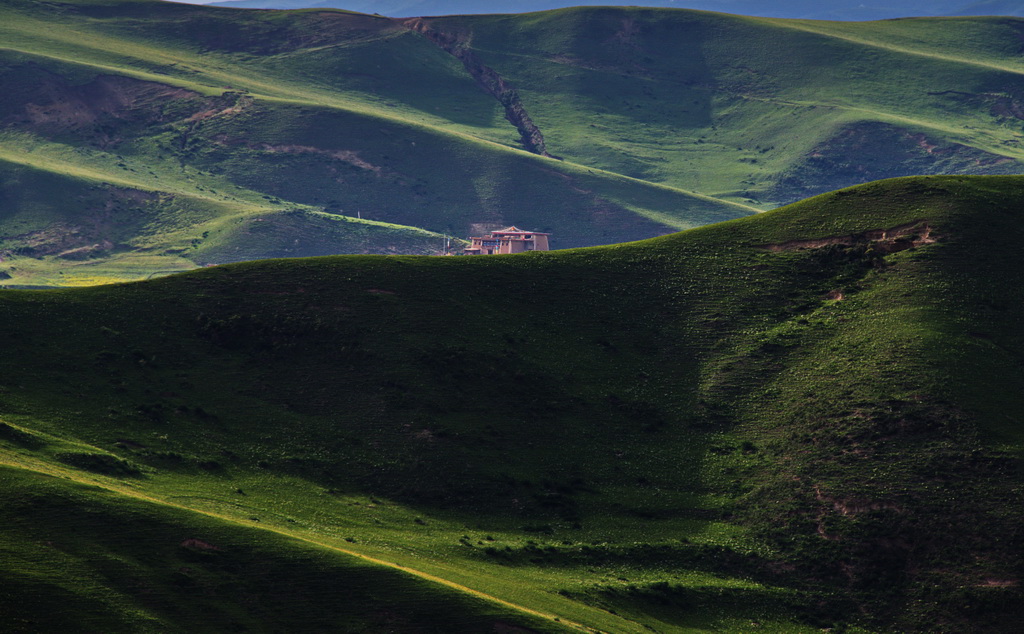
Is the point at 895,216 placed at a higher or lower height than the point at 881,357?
higher

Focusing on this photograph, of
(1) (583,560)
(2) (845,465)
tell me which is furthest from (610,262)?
(1) (583,560)

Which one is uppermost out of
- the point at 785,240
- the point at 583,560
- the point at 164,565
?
the point at 785,240

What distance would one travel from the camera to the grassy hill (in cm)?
6694

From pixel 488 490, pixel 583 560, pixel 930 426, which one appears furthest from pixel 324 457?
pixel 930 426

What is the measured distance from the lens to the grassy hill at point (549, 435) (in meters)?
66.9

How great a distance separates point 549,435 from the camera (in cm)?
9831

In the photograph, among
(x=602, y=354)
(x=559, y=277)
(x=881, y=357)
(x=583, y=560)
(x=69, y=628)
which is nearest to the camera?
(x=69, y=628)

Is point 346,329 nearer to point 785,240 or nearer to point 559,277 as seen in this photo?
point 559,277

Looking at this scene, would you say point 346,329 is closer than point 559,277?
Yes

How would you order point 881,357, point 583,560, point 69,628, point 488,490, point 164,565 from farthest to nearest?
1. point 881,357
2. point 488,490
3. point 583,560
4. point 164,565
5. point 69,628

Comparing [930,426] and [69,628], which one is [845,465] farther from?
[69,628]

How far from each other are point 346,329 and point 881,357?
157 ft

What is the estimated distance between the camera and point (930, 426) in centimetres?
9338

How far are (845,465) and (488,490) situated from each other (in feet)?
92.3
